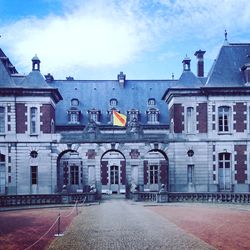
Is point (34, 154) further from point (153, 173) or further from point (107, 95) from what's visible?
point (153, 173)

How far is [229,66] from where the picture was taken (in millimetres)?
36094

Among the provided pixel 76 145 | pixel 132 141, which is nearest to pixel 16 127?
pixel 76 145

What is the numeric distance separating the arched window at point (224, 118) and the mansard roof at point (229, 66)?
1792mm

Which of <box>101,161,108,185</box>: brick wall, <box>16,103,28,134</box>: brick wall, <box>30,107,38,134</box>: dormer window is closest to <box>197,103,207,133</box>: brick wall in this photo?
<box>30,107,38,134</box>: dormer window

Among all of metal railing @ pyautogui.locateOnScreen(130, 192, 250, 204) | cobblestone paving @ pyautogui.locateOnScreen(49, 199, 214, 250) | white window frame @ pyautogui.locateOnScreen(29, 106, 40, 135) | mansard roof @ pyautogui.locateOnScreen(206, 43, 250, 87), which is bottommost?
metal railing @ pyautogui.locateOnScreen(130, 192, 250, 204)

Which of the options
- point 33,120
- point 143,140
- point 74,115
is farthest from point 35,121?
point 74,115

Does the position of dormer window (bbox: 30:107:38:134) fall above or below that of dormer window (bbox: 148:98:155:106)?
below

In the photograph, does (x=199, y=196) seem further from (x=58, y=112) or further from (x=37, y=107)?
(x=58, y=112)

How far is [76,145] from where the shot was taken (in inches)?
1329

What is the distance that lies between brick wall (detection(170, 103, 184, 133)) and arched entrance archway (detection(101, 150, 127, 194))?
13.5 m

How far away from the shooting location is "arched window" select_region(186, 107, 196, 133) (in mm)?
34656

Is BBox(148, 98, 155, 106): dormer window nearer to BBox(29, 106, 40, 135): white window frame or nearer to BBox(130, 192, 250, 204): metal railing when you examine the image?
BBox(29, 106, 40, 135): white window frame

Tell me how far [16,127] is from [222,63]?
16509 millimetres

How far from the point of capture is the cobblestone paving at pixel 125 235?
12648 mm
